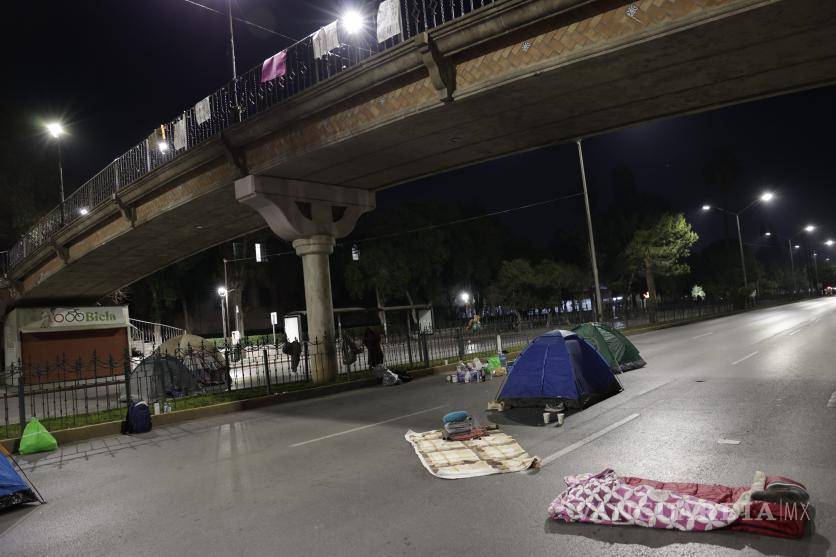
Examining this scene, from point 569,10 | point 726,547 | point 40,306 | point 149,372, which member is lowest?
point 726,547

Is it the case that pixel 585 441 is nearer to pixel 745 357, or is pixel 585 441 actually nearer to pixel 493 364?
pixel 493 364

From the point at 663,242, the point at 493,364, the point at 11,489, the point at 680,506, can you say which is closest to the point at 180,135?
the point at 493,364

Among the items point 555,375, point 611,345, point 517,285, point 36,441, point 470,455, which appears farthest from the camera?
point 517,285

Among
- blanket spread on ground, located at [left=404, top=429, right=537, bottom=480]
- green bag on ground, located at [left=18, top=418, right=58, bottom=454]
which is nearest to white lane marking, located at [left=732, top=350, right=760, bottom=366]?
blanket spread on ground, located at [left=404, top=429, right=537, bottom=480]

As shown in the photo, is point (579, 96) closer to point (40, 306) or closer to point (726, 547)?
point (726, 547)

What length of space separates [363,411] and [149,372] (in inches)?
309

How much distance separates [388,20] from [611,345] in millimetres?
9501

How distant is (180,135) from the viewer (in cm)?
1733

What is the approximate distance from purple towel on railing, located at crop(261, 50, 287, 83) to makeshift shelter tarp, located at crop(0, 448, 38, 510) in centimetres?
1030

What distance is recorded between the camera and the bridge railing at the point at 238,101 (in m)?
12.0

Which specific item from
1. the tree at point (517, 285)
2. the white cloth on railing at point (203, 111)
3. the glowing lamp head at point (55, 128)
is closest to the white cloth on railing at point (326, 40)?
the white cloth on railing at point (203, 111)


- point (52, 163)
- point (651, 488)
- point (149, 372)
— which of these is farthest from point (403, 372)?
point (52, 163)

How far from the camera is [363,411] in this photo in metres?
11.5

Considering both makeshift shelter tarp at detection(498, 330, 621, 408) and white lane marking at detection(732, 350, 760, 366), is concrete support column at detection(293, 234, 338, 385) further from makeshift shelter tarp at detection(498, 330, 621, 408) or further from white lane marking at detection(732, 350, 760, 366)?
white lane marking at detection(732, 350, 760, 366)
